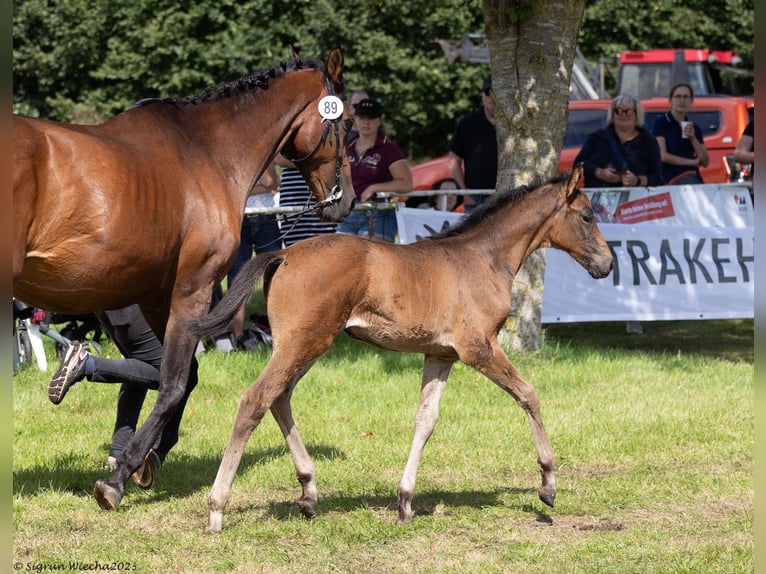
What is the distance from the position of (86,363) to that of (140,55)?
832 inches

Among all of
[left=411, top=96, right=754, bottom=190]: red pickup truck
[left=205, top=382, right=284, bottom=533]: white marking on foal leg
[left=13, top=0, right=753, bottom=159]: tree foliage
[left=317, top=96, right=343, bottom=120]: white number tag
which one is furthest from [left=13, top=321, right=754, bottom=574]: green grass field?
[left=13, top=0, right=753, bottom=159]: tree foliage

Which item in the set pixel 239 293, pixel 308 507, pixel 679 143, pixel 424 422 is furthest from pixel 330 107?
pixel 679 143

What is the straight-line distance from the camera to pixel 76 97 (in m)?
27.0

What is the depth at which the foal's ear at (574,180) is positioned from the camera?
5.75 metres

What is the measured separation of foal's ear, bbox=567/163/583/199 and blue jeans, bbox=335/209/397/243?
4.38 m

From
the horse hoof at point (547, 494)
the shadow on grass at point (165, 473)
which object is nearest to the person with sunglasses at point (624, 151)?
the shadow on grass at point (165, 473)

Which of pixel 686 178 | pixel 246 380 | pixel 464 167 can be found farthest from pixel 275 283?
pixel 686 178

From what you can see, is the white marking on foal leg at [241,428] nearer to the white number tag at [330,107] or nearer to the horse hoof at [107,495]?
the horse hoof at [107,495]

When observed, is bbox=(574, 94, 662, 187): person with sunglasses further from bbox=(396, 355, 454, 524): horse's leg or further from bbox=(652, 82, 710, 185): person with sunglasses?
bbox=(396, 355, 454, 524): horse's leg

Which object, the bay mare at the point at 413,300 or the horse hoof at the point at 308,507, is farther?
the horse hoof at the point at 308,507

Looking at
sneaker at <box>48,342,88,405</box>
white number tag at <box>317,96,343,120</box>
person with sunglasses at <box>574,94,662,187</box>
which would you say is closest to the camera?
sneaker at <box>48,342,88,405</box>

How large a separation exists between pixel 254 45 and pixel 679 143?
1495 cm

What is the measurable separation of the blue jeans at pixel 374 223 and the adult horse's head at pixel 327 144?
392 cm

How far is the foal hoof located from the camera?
5.39 m
